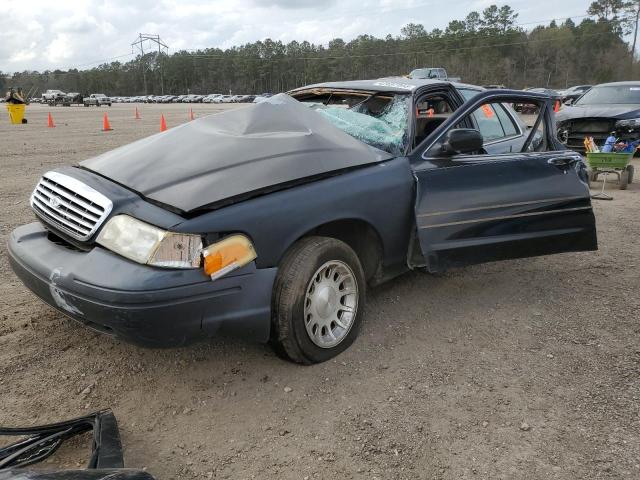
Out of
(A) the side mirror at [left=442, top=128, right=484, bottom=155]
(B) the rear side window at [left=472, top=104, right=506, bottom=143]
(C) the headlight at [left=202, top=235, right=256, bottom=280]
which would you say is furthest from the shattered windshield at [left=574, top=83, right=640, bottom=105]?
(C) the headlight at [left=202, top=235, right=256, bottom=280]

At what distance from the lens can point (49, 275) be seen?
8.35 ft

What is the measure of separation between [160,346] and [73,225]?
32.1 inches

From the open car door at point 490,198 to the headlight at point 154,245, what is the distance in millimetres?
1542

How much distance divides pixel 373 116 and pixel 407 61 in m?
95.5

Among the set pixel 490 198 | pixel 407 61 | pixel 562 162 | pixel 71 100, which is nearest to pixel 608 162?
pixel 562 162

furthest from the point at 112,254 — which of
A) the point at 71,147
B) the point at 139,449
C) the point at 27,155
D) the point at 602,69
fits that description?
the point at 602,69

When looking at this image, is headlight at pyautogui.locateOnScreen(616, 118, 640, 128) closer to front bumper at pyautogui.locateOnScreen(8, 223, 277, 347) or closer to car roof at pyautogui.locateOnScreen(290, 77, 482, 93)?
car roof at pyautogui.locateOnScreen(290, 77, 482, 93)

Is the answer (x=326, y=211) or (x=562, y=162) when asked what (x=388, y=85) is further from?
(x=326, y=211)

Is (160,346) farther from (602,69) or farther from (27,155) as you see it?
(602,69)

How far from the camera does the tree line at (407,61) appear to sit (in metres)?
77.9

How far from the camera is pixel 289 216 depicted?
2.69 metres

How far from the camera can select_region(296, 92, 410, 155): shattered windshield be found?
3566 mm

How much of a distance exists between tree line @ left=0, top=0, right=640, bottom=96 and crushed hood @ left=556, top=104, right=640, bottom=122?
65831 millimetres

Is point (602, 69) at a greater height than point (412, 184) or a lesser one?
greater
